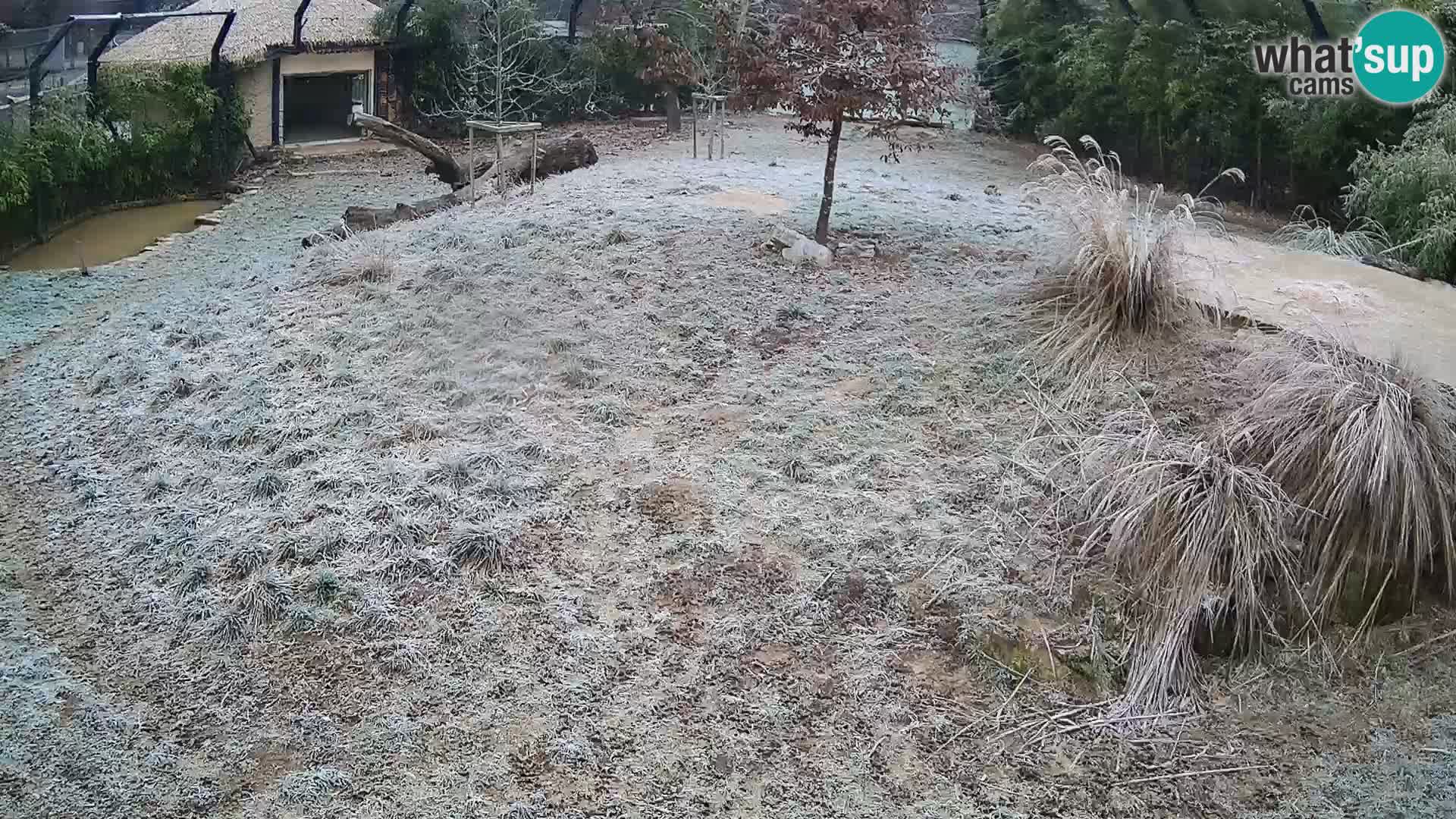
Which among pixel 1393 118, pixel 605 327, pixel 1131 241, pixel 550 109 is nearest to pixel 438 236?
pixel 605 327

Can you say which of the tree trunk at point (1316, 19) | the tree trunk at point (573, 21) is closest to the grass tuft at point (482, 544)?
the tree trunk at point (1316, 19)

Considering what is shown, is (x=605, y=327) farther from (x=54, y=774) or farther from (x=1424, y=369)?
(x=1424, y=369)

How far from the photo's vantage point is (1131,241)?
4723mm

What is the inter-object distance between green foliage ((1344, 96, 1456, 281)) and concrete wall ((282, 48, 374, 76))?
32.1 feet

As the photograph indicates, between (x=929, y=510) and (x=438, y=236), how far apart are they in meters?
4.03

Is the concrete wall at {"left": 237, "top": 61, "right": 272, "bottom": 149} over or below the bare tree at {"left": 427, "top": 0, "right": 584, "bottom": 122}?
below

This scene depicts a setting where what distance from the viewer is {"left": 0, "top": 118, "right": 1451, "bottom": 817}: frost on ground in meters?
3.12

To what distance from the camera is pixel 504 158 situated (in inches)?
364

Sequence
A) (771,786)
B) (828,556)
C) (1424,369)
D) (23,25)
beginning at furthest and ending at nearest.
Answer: (23,25) < (1424,369) < (828,556) < (771,786)

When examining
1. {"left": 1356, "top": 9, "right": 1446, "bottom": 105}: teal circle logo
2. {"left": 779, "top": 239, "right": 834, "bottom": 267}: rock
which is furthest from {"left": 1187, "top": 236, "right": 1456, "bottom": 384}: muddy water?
{"left": 1356, "top": 9, "right": 1446, "bottom": 105}: teal circle logo

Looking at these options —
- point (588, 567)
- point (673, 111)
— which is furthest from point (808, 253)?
point (673, 111)

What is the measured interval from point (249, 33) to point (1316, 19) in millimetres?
9404

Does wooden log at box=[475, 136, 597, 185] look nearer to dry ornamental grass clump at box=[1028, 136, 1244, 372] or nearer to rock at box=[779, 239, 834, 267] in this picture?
rock at box=[779, 239, 834, 267]

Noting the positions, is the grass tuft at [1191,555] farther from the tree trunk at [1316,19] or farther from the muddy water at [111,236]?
the muddy water at [111,236]
